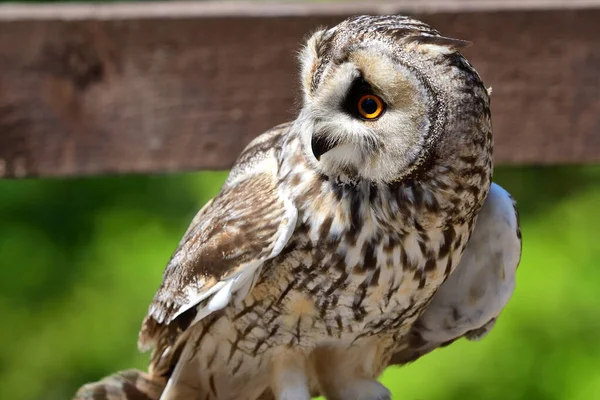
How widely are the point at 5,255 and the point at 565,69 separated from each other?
2181 mm

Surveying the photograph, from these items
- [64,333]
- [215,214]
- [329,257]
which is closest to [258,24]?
[215,214]

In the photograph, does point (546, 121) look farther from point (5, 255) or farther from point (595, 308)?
point (5, 255)

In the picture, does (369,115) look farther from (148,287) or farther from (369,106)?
(148,287)

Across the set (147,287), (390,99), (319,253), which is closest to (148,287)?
(147,287)

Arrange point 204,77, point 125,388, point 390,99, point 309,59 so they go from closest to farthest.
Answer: point 390,99 < point 309,59 < point 125,388 < point 204,77

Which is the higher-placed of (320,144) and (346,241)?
(320,144)

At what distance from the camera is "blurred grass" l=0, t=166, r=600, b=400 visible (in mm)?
2967

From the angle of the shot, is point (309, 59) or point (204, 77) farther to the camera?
point (204, 77)

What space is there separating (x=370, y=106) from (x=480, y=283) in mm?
559

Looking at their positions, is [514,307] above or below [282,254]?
below

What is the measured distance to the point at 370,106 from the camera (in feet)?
5.24

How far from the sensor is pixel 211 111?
2191 mm

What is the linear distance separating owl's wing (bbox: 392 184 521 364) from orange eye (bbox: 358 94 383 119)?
1.37ft

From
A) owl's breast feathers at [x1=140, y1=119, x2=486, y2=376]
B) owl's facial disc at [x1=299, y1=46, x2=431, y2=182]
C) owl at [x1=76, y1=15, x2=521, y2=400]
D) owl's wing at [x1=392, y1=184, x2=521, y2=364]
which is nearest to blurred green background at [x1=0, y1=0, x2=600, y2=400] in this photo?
owl's wing at [x1=392, y1=184, x2=521, y2=364]
